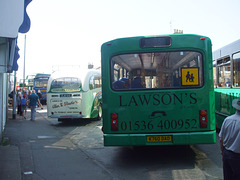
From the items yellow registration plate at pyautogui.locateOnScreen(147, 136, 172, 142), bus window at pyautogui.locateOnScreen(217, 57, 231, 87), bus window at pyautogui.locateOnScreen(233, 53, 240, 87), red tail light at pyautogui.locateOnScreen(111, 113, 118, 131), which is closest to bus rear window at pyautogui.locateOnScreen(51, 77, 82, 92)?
bus window at pyautogui.locateOnScreen(217, 57, 231, 87)

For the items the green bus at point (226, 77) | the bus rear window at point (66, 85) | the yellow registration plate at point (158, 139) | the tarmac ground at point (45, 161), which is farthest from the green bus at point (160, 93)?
the bus rear window at point (66, 85)

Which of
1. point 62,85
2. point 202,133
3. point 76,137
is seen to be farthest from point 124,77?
point 62,85

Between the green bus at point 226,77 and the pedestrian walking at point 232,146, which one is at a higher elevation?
the green bus at point 226,77

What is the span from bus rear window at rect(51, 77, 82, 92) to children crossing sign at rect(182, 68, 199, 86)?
9360mm

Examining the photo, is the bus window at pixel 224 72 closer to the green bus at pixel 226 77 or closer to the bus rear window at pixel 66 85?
the green bus at pixel 226 77

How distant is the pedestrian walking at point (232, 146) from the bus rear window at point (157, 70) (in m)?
2.86

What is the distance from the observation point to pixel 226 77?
10.6 m

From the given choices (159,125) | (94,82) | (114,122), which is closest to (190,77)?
(159,125)

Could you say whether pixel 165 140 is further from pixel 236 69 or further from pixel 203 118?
pixel 236 69

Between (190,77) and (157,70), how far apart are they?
77 cm

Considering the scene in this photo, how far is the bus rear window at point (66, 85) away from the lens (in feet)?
51.3

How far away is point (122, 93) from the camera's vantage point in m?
7.03

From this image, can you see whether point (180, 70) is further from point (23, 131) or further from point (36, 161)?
point (23, 131)

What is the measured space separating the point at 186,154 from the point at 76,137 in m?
5.32
